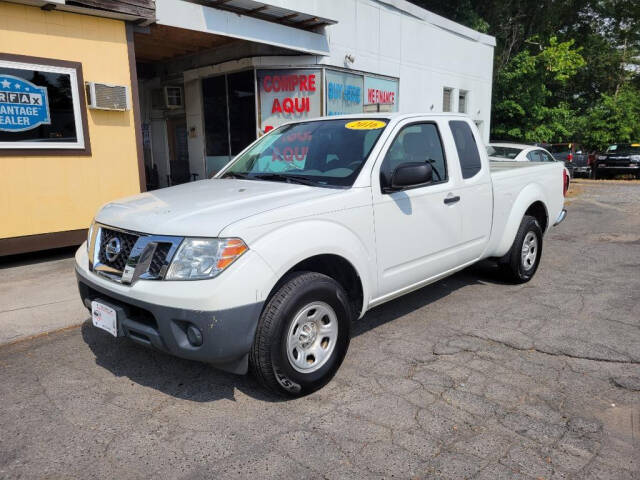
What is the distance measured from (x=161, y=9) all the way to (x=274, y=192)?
6.31 m

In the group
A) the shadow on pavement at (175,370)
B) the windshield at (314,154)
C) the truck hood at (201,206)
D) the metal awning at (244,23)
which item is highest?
the metal awning at (244,23)

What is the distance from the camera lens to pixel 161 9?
8.10 m

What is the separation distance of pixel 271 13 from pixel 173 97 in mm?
4358

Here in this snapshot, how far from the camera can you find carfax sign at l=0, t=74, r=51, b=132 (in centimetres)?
635

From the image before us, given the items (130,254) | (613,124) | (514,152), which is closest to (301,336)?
(130,254)

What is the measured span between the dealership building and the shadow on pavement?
3260 mm

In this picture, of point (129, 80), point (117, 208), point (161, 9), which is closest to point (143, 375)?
point (117, 208)

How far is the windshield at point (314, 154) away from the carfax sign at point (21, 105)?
3.82 metres

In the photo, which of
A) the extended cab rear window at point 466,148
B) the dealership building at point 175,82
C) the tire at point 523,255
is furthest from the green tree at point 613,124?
the extended cab rear window at point 466,148

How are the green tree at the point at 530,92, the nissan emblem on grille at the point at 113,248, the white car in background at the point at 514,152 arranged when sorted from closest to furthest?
the nissan emblem on grille at the point at 113,248 → the white car in background at the point at 514,152 → the green tree at the point at 530,92

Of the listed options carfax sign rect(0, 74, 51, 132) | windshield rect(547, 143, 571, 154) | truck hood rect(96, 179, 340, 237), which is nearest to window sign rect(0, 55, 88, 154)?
carfax sign rect(0, 74, 51, 132)

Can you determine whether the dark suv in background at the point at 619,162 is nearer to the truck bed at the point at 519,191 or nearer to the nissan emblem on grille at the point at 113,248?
the truck bed at the point at 519,191

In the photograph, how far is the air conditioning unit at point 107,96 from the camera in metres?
7.00

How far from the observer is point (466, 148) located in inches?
182
